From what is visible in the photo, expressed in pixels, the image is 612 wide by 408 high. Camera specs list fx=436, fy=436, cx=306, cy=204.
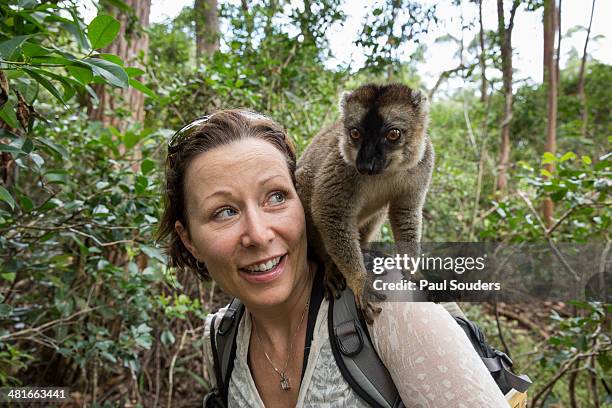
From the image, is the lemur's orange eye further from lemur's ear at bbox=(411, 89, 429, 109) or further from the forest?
the forest

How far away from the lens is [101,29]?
1432mm

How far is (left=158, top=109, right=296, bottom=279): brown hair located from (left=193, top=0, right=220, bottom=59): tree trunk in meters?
4.45

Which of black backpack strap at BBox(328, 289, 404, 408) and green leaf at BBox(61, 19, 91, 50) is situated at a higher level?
green leaf at BBox(61, 19, 91, 50)

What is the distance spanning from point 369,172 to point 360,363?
112cm

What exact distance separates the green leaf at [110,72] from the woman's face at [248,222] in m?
0.39

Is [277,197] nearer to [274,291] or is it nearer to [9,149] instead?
[274,291]

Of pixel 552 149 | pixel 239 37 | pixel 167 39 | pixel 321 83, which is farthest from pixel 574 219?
pixel 167 39

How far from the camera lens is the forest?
1901 millimetres

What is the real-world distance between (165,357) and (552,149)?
727cm

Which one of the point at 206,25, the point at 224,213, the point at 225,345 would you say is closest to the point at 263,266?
the point at 224,213

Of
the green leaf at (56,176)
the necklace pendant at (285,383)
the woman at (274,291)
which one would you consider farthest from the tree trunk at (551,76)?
the green leaf at (56,176)

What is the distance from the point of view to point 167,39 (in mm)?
7059

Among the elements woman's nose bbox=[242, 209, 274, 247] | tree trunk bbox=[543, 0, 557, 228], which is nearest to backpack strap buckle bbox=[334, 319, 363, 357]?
woman's nose bbox=[242, 209, 274, 247]

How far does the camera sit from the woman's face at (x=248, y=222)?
1460 millimetres
